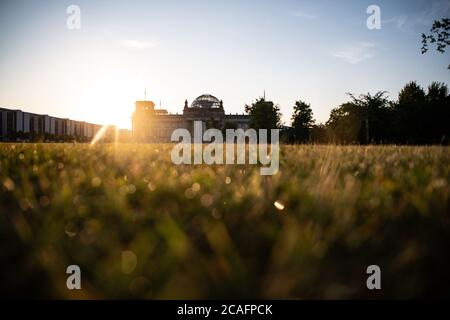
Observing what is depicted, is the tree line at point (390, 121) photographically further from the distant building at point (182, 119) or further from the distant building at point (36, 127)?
the distant building at point (182, 119)

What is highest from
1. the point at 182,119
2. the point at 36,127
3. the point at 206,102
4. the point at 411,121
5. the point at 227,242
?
the point at 206,102

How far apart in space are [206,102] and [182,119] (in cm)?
879

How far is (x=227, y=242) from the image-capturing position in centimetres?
131

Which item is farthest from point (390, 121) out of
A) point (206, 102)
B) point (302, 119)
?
point (206, 102)

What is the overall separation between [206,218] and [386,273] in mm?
846

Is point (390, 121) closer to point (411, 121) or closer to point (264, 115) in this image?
point (411, 121)

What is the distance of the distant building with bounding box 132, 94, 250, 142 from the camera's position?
8625 cm

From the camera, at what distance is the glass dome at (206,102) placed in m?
89.6

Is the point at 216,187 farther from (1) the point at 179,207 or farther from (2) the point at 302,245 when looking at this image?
(2) the point at 302,245

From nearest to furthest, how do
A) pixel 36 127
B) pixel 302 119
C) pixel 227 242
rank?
pixel 227 242 → pixel 302 119 → pixel 36 127

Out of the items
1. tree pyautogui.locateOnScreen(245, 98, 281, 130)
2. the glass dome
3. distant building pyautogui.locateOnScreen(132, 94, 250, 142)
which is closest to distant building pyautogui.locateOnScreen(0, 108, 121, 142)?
distant building pyautogui.locateOnScreen(132, 94, 250, 142)

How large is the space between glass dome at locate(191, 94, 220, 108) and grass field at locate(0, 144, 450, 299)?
8889 cm

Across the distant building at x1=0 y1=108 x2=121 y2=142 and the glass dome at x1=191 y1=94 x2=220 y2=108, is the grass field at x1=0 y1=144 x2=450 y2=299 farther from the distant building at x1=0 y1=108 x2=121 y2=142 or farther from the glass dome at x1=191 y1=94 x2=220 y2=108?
the glass dome at x1=191 y1=94 x2=220 y2=108

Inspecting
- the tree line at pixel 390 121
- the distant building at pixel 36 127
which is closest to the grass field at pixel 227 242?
the tree line at pixel 390 121
